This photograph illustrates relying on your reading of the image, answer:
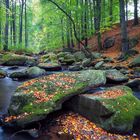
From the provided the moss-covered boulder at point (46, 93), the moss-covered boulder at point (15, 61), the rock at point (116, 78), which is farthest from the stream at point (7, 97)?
the moss-covered boulder at point (15, 61)

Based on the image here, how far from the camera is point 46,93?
25.3ft

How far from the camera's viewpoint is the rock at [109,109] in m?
6.65

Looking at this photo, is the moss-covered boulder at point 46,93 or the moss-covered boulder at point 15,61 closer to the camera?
the moss-covered boulder at point 46,93

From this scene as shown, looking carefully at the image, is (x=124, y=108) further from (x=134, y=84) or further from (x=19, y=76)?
(x=19, y=76)

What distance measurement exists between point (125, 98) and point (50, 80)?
246 centimetres

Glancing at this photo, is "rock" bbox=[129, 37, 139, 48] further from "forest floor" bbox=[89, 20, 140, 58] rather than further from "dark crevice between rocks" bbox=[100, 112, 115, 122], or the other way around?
"dark crevice between rocks" bbox=[100, 112, 115, 122]

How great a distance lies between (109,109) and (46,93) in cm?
197

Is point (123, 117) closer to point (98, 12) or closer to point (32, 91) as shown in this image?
point (32, 91)

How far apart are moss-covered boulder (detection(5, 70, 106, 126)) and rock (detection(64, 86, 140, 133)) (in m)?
0.45

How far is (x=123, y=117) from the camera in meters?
6.73

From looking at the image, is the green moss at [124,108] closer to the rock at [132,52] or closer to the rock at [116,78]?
the rock at [116,78]

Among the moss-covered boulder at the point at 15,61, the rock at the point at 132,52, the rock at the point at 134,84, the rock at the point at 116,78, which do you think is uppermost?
the rock at the point at 132,52

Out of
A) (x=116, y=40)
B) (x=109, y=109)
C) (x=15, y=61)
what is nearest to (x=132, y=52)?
(x=116, y=40)

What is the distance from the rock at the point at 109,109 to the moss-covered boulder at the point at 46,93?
447 mm
